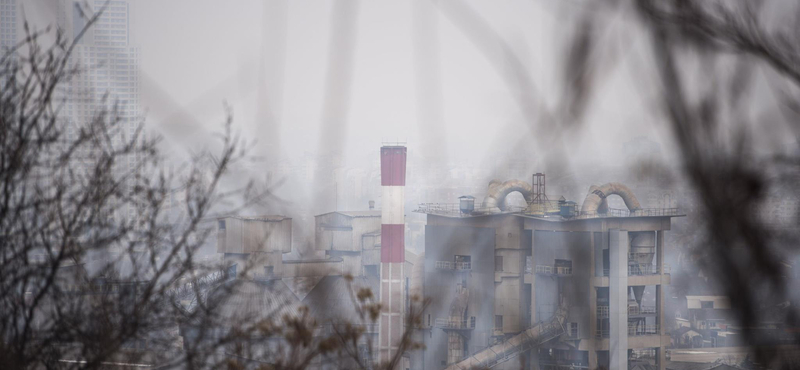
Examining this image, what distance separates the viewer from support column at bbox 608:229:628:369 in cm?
839

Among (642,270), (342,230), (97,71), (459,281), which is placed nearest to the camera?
(97,71)

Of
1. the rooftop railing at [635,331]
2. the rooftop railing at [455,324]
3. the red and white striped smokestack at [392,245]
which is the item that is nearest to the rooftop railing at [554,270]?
the rooftop railing at [635,331]

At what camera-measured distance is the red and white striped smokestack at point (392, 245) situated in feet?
31.5

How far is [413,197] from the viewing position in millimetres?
14898

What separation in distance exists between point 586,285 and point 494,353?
4.68 feet

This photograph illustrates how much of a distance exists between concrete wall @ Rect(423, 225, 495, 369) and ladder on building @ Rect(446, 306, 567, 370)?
56cm

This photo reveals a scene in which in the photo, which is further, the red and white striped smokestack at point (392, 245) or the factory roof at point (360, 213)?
the factory roof at point (360, 213)

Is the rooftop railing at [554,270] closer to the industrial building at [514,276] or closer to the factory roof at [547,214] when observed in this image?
the industrial building at [514,276]

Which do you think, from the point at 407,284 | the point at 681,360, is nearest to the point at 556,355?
the point at 681,360

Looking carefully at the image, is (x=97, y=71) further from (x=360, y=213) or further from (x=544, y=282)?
(x=360, y=213)

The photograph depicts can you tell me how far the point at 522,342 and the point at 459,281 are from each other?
4.64ft

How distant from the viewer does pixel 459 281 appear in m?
9.76

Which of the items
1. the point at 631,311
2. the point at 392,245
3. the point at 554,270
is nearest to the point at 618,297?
the point at 631,311

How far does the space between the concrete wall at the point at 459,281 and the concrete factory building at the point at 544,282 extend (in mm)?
15
